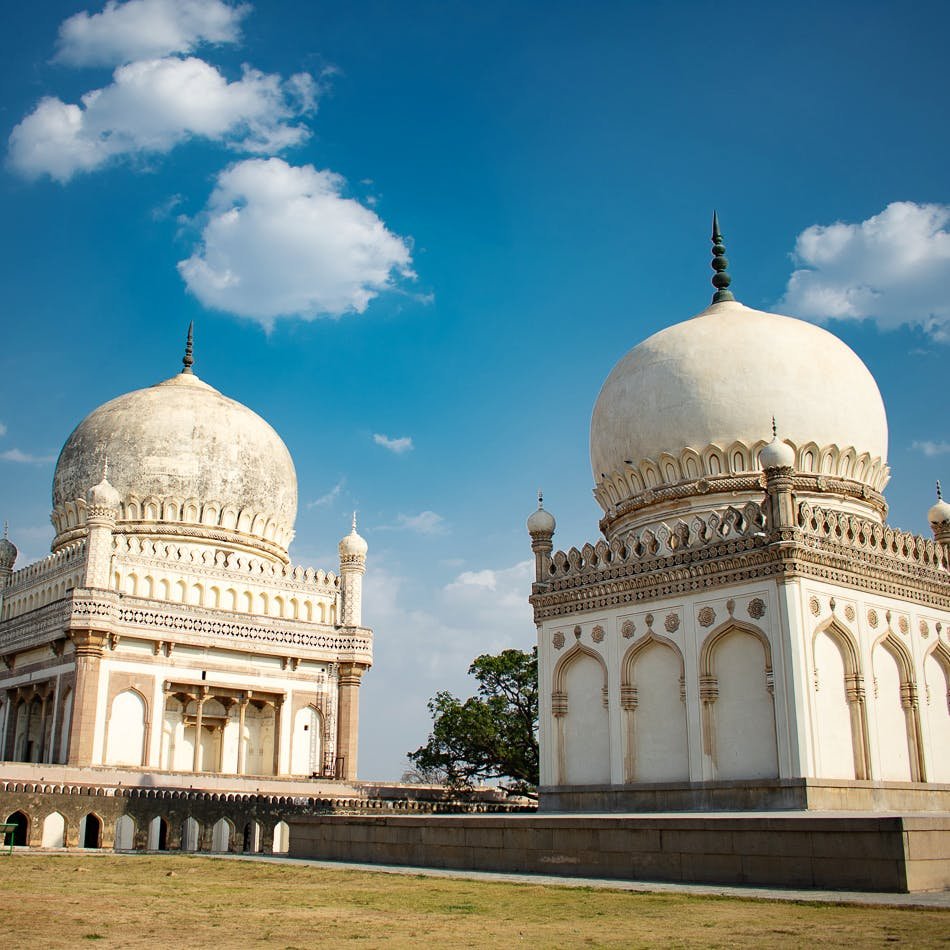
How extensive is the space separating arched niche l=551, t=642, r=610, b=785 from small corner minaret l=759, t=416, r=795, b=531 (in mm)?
4088

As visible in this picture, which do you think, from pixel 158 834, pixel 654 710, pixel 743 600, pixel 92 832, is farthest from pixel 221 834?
pixel 743 600

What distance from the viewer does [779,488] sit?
676 inches

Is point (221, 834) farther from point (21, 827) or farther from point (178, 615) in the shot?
point (178, 615)

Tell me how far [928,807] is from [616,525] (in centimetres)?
734

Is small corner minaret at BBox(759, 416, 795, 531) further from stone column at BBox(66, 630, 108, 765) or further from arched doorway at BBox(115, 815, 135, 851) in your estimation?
stone column at BBox(66, 630, 108, 765)

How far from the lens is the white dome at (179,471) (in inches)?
1323

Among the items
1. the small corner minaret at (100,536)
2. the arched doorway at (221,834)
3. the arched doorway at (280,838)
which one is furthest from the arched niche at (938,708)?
the small corner minaret at (100,536)

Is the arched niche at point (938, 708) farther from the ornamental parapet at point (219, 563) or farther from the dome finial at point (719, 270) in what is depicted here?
the ornamental parapet at point (219, 563)

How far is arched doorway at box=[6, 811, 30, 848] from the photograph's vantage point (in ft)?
75.9

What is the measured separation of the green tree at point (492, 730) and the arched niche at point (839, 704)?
49.6ft

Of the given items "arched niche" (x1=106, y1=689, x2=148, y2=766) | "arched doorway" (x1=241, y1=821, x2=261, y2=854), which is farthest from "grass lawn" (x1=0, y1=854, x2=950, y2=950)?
"arched niche" (x1=106, y1=689, x2=148, y2=766)

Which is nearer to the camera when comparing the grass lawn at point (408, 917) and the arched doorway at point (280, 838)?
the grass lawn at point (408, 917)

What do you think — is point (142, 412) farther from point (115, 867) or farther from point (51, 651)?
point (115, 867)

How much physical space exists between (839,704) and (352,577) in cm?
1990
